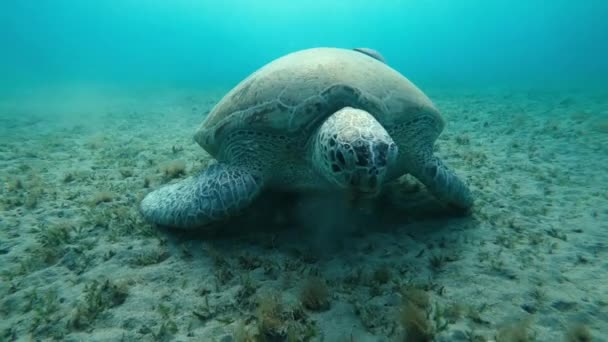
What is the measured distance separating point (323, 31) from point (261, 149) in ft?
563

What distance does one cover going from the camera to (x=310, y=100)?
136 inches

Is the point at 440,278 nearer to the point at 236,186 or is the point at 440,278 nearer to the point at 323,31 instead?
the point at 236,186

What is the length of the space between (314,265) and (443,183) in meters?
1.78

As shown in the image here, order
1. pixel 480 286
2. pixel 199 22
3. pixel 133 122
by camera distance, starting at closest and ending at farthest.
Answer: pixel 480 286
pixel 133 122
pixel 199 22

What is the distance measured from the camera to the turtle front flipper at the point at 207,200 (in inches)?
132

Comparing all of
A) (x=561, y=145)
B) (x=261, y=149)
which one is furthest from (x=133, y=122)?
(x=561, y=145)

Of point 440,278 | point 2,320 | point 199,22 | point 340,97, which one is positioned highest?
point 199,22

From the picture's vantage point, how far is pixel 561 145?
690 centimetres

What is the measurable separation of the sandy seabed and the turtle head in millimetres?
814

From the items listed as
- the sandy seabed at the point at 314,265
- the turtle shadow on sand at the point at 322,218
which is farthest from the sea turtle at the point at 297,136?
the sandy seabed at the point at 314,265

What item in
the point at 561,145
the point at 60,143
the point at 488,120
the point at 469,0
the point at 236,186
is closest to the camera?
the point at 236,186

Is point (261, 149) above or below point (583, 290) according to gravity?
above

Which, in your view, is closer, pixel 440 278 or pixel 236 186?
pixel 440 278

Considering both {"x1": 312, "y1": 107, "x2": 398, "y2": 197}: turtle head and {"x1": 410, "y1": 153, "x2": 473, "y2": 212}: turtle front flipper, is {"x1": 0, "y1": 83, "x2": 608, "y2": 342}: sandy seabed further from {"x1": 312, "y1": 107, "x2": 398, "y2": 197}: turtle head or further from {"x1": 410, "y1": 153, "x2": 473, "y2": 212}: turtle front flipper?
{"x1": 312, "y1": 107, "x2": 398, "y2": 197}: turtle head
